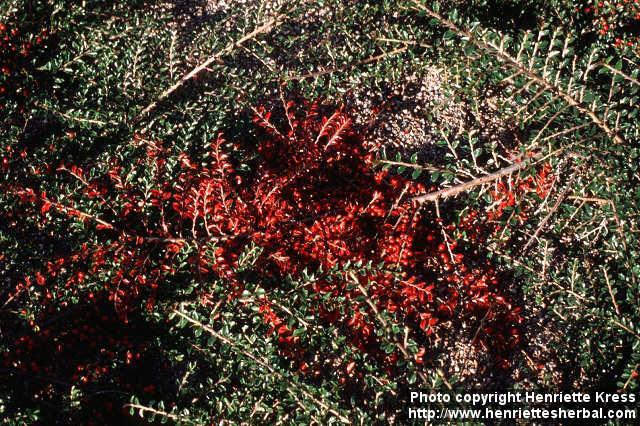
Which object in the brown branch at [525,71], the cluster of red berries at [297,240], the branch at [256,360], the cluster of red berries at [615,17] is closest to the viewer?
the branch at [256,360]

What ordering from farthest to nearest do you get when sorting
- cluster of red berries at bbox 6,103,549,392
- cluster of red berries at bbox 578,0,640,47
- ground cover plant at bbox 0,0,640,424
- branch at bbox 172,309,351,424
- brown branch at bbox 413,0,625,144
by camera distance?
cluster of red berries at bbox 578,0,640,47 → cluster of red berries at bbox 6,103,549,392 → ground cover plant at bbox 0,0,640,424 → brown branch at bbox 413,0,625,144 → branch at bbox 172,309,351,424

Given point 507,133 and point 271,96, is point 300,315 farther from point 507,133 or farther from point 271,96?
point 507,133

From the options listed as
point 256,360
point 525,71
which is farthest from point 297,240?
point 525,71

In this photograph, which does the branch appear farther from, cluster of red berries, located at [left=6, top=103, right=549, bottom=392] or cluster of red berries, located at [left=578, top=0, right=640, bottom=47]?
cluster of red berries, located at [left=578, top=0, right=640, bottom=47]

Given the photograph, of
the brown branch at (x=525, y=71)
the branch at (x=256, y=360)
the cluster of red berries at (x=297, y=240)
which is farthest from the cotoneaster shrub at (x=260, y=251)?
the brown branch at (x=525, y=71)

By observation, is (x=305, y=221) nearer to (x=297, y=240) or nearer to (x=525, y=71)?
(x=297, y=240)

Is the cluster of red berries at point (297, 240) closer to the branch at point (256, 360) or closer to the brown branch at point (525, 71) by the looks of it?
the branch at point (256, 360)

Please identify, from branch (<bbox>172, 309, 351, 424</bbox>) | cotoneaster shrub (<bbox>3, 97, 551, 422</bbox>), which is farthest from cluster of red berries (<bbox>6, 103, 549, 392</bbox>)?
branch (<bbox>172, 309, 351, 424</bbox>)
